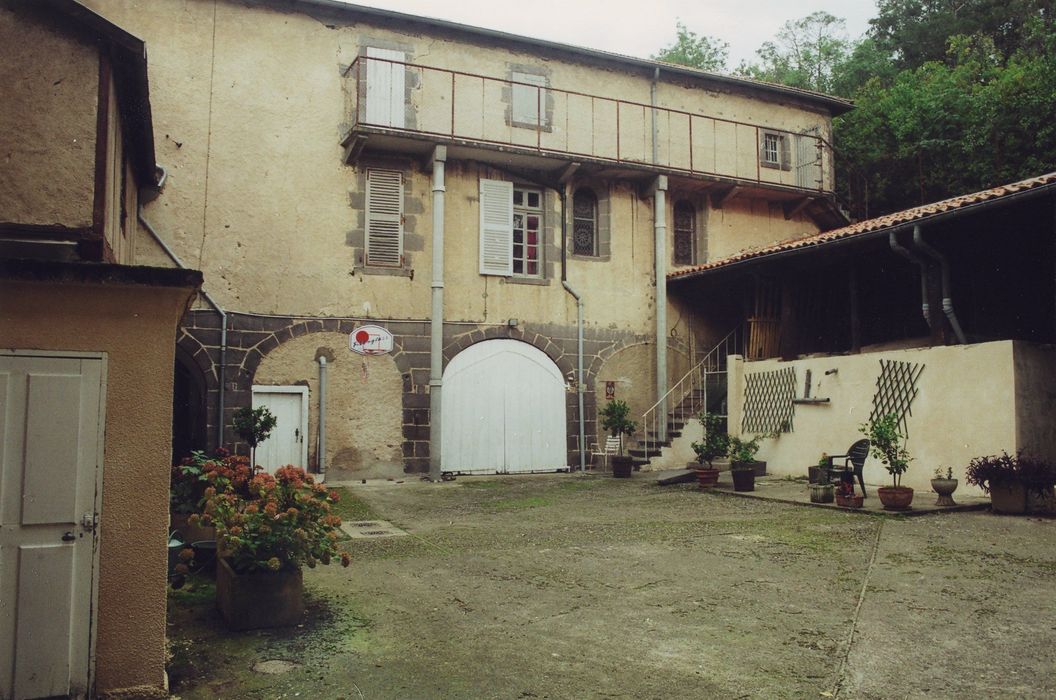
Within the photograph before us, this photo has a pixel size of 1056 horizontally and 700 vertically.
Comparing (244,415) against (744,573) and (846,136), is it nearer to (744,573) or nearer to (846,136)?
(744,573)

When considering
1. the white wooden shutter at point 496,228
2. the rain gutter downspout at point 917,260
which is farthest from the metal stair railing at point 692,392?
the rain gutter downspout at point 917,260

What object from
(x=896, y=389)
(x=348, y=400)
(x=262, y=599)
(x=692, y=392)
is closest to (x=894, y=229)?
(x=896, y=389)

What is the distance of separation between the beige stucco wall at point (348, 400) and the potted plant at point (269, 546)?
27.4ft

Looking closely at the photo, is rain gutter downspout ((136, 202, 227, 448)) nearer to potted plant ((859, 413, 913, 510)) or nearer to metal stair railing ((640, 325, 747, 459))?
metal stair railing ((640, 325, 747, 459))

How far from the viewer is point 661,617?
506 cm

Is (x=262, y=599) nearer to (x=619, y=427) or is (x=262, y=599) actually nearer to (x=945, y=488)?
(x=945, y=488)

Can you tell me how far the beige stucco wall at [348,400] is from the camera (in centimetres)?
1323

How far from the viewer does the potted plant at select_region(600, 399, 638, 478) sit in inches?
556

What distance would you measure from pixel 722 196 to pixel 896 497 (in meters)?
9.17

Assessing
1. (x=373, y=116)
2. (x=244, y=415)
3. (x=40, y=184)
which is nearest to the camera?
(x=40, y=184)

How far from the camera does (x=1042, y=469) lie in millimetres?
9086

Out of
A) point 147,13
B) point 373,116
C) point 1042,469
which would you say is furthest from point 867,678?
point 147,13

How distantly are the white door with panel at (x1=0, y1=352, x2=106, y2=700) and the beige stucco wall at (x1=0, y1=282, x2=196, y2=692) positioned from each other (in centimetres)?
6

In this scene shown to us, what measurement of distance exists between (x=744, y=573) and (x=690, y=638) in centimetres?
182
